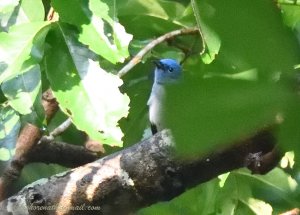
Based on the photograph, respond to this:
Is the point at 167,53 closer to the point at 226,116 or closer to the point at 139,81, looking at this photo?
the point at 139,81

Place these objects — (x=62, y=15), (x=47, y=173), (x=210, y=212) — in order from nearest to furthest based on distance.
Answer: (x=62, y=15) → (x=210, y=212) → (x=47, y=173)

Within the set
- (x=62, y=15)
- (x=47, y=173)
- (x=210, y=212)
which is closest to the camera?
(x=62, y=15)

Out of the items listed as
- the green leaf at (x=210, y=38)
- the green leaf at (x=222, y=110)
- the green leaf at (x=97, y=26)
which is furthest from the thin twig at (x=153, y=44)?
the green leaf at (x=222, y=110)

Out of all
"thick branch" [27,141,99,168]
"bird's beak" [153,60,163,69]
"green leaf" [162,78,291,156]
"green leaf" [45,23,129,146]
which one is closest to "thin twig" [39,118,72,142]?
"thick branch" [27,141,99,168]

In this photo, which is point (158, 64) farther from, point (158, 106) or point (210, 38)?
point (210, 38)

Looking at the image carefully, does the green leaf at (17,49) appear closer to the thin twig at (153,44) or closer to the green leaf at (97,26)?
the green leaf at (97,26)

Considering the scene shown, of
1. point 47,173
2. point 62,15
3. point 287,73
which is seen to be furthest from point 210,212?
point 287,73

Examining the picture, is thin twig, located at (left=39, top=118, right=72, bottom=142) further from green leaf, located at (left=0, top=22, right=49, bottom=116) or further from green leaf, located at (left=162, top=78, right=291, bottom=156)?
green leaf, located at (left=162, top=78, right=291, bottom=156)
